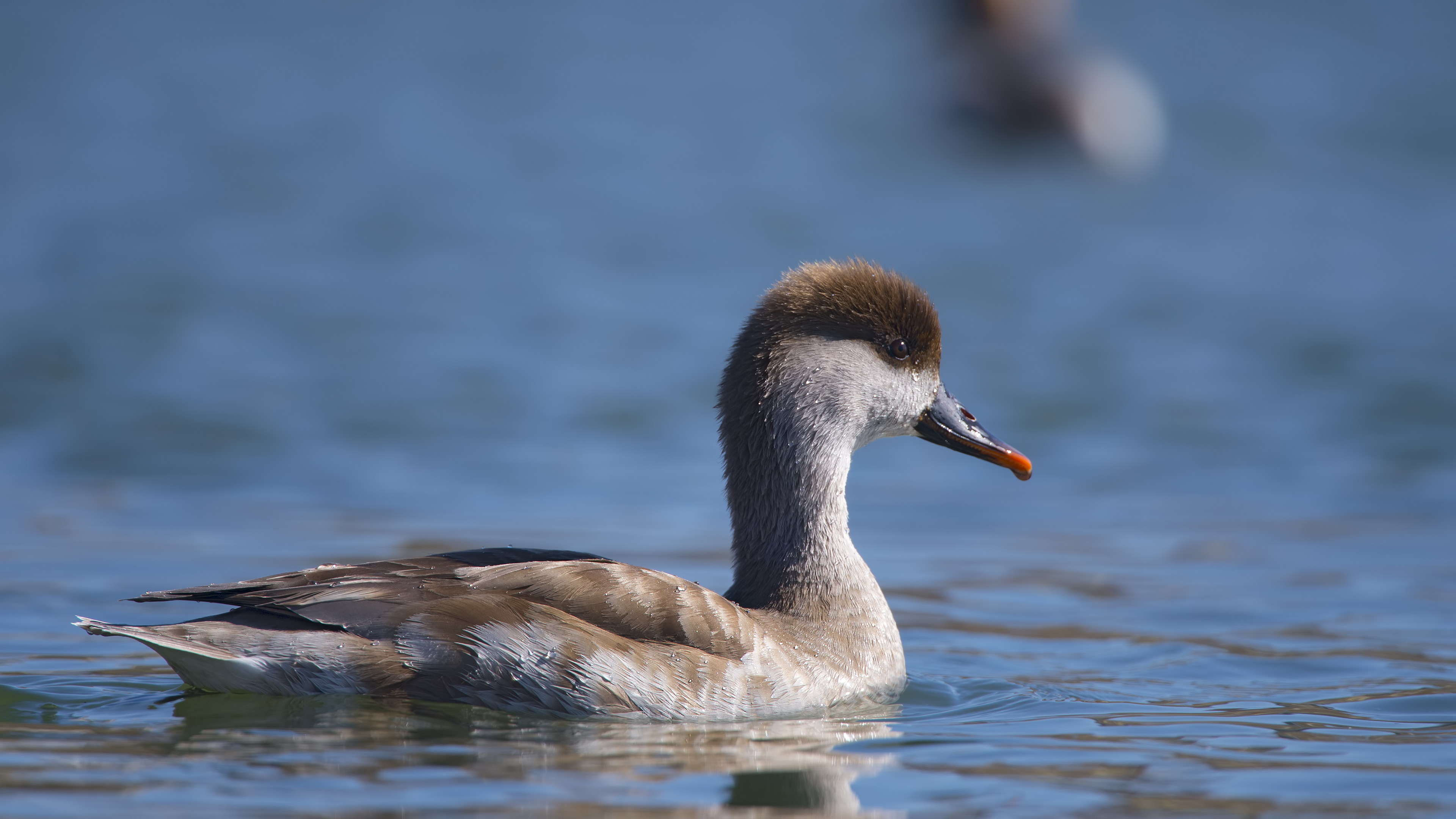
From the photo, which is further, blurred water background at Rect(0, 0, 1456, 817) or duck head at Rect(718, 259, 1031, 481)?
duck head at Rect(718, 259, 1031, 481)

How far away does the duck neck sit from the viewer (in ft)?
24.1

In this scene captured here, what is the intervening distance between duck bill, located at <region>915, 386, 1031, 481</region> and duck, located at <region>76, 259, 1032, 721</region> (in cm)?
13

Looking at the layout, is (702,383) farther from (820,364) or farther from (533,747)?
(533,747)

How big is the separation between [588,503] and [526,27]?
21.2 metres

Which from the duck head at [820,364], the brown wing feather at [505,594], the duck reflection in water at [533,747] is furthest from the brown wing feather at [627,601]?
the duck head at [820,364]

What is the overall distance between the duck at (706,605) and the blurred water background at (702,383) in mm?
159

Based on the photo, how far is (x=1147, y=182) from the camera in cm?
2436

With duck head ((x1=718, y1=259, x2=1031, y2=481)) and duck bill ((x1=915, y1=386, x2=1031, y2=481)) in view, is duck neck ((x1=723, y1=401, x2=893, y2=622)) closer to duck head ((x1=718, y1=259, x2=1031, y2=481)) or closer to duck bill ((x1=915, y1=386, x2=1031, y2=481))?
duck head ((x1=718, y1=259, x2=1031, y2=481))

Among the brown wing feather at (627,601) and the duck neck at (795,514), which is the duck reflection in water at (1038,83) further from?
the brown wing feather at (627,601)

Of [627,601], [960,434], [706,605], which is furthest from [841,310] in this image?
[627,601]

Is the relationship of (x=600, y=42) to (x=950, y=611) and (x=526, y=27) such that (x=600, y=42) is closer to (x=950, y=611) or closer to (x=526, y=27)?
(x=526, y=27)

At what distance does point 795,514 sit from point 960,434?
93cm

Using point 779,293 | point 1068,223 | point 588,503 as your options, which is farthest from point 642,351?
point 779,293

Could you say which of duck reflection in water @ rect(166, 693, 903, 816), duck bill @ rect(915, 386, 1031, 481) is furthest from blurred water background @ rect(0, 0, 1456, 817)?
duck bill @ rect(915, 386, 1031, 481)
